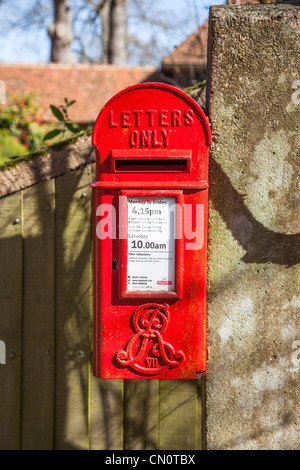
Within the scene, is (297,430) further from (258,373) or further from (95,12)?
(95,12)

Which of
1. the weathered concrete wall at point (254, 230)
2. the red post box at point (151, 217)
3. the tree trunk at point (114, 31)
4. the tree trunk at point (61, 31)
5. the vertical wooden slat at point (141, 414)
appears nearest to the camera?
the red post box at point (151, 217)

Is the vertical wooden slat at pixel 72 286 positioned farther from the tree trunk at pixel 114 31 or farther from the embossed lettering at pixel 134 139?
the tree trunk at pixel 114 31

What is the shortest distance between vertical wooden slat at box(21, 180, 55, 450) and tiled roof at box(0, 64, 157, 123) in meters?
10.4

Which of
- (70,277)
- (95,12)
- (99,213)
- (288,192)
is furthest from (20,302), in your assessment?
(95,12)

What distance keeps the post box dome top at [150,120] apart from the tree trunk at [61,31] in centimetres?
1173

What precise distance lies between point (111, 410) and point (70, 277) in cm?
76

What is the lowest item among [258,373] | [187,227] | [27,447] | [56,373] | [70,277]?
[27,447]

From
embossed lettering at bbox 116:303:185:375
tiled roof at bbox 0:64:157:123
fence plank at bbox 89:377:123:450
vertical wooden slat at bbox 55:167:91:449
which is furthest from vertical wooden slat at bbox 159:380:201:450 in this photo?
tiled roof at bbox 0:64:157:123

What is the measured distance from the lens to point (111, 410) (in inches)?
100

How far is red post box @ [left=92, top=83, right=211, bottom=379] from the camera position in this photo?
5.82ft

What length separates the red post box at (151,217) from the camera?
5.82 ft

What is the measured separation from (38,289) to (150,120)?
1.15 metres

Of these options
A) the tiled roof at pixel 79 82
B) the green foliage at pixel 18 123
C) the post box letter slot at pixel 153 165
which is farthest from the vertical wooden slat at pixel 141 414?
the tiled roof at pixel 79 82

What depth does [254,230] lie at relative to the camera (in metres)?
2.05
